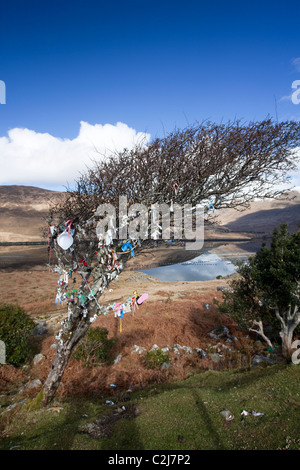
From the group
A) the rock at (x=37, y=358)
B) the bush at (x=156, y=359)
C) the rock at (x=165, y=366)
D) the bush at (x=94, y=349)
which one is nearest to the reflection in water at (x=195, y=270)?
the bush at (x=94, y=349)

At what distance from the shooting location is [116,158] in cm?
760

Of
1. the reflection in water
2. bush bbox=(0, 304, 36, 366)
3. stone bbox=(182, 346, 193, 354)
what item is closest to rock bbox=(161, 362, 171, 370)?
stone bbox=(182, 346, 193, 354)

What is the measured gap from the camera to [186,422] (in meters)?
5.16

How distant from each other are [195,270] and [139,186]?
4534cm

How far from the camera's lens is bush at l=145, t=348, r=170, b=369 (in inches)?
402

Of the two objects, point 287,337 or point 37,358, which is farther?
point 37,358

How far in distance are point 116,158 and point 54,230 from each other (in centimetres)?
290

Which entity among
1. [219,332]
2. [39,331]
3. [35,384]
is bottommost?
[39,331]

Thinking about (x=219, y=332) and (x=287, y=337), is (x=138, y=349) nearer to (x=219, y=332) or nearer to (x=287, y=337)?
(x=219, y=332)

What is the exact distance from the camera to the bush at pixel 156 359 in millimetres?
10219

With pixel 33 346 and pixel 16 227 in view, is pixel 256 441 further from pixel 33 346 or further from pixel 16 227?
pixel 16 227

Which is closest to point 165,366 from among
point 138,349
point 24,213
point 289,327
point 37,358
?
point 138,349

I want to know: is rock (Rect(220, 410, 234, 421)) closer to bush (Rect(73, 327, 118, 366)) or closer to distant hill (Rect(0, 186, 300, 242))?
bush (Rect(73, 327, 118, 366))

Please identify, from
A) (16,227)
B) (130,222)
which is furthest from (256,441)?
(16,227)
